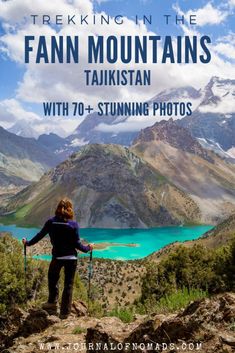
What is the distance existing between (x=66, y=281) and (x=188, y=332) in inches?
282

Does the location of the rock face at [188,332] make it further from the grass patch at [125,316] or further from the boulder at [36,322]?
the boulder at [36,322]

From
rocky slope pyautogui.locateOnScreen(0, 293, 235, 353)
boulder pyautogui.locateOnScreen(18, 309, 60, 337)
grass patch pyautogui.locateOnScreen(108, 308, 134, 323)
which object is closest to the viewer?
rocky slope pyautogui.locateOnScreen(0, 293, 235, 353)

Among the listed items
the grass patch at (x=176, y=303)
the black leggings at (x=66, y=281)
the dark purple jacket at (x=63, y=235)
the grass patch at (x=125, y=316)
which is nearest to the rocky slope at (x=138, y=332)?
the grass patch at (x=125, y=316)

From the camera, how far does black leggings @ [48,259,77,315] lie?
1588cm

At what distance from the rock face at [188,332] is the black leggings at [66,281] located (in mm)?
3624

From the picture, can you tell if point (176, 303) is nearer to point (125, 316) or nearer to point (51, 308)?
point (125, 316)

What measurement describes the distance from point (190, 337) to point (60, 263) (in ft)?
23.7

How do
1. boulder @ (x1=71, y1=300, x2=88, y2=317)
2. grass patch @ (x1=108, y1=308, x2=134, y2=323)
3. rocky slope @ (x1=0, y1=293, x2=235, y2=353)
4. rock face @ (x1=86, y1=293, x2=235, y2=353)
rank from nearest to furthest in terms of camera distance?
1. rock face @ (x1=86, y1=293, x2=235, y2=353)
2. rocky slope @ (x1=0, y1=293, x2=235, y2=353)
3. grass patch @ (x1=108, y1=308, x2=134, y2=323)
4. boulder @ (x1=71, y1=300, x2=88, y2=317)

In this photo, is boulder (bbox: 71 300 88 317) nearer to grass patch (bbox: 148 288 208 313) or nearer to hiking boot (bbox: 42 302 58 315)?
hiking boot (bbox: 42 302 58 315)

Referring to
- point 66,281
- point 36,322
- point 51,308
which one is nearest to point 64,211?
point 66,281

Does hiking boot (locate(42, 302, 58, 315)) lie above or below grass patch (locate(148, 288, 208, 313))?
below

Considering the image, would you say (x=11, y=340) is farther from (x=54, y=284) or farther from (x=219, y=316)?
(x=219, y=316)

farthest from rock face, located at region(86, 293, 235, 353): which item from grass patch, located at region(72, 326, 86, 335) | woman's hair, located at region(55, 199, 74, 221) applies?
woman's hair, located at region(55, 199, 74, 221)

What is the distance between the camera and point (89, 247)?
55.5 ft
